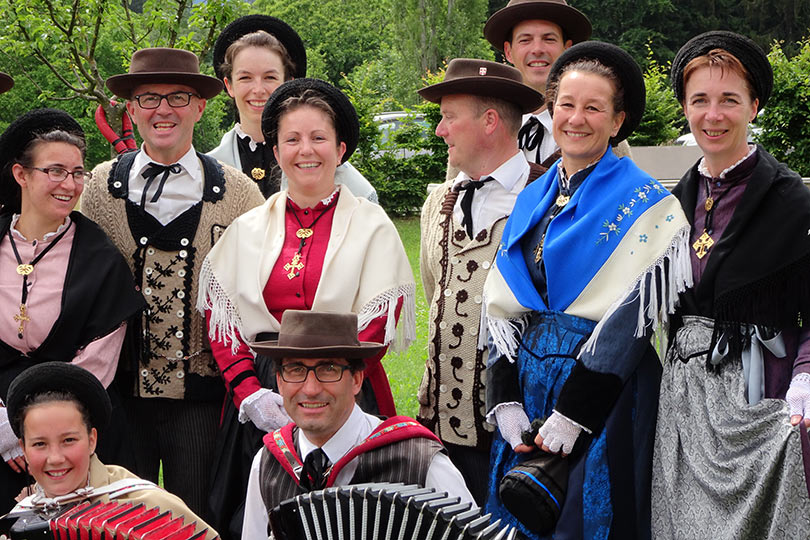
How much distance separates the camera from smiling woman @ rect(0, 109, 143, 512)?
407 centimetres

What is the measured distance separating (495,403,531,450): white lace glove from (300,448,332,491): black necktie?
0.69 meters

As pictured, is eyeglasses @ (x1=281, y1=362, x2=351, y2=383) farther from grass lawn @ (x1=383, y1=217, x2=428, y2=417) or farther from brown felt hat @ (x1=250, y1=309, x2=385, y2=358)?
grass lawn @ (x1=383, y1=217, x2=428, y2=417)

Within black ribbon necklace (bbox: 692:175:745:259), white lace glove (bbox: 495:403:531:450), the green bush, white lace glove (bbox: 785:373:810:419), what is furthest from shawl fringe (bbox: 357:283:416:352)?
the green bush

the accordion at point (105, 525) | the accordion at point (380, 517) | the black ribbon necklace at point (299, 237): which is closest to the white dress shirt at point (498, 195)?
the black ribbon necklace at point (299, 237)

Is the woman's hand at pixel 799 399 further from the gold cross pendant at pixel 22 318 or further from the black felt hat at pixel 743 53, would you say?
the gold cross pendant at pixel 22 318

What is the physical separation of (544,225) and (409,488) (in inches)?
49.4

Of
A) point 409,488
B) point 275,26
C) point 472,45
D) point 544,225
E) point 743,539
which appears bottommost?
point 743,539

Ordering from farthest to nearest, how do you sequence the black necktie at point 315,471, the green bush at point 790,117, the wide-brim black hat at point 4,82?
the green bush at point 790,117 → the wide-brim black hat at point 4,82 → the black necktie at point 315,471

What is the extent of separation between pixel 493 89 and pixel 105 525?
2315 mm

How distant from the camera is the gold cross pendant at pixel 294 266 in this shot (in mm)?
4047

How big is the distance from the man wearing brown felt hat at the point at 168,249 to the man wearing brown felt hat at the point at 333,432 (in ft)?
3.26

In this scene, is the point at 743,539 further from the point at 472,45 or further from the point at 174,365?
the point at 472,45

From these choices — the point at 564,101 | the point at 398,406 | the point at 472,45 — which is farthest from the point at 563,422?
the point at 472,45

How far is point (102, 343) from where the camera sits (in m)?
4.12
